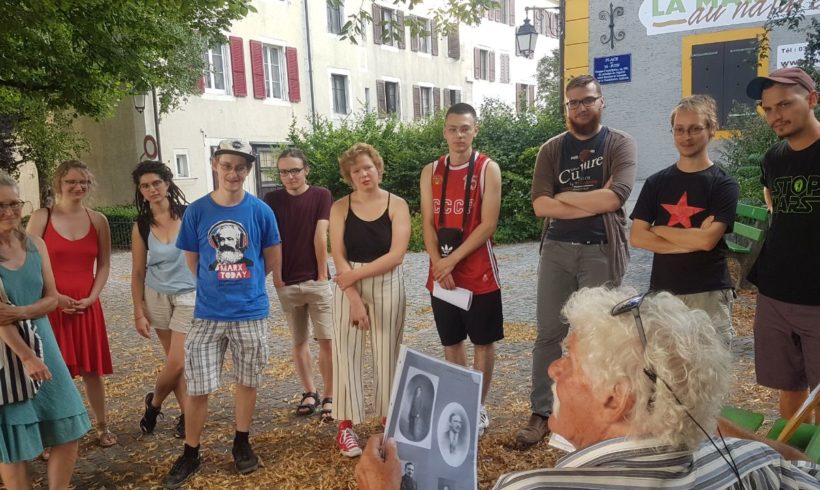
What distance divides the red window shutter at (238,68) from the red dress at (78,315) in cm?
1917

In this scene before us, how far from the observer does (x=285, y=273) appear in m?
4.74

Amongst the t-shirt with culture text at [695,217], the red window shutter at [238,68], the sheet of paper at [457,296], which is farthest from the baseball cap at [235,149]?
the red window shutter at [238,68]

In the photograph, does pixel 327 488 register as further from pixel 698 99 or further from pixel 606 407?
pixel 698 99

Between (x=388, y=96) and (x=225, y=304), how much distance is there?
25.7 metres

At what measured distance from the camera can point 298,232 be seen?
476 centimetres

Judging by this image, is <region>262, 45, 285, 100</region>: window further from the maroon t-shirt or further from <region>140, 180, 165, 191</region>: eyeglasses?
<region>140, 180, 165, 191</region>: eyeglasses

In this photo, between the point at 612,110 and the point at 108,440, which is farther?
the point at 612,110

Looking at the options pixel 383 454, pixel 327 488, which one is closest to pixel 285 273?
pixel 327 488

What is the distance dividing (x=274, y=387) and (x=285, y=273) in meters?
1.34

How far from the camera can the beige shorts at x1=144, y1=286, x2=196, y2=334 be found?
13.9ft

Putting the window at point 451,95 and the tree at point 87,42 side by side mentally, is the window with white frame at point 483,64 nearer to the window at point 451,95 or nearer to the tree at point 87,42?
the window at point 451,95

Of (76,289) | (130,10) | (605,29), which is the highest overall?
(605,29)

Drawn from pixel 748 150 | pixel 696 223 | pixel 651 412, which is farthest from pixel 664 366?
pixel 748 150

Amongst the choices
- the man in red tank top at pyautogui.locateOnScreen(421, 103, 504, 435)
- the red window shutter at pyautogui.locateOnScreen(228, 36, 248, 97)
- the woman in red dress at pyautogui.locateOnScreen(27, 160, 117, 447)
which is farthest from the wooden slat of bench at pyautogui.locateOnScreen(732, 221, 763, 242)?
the red window shutter at pyautogui.locateOnScreen(228, 36, 248, 97)
